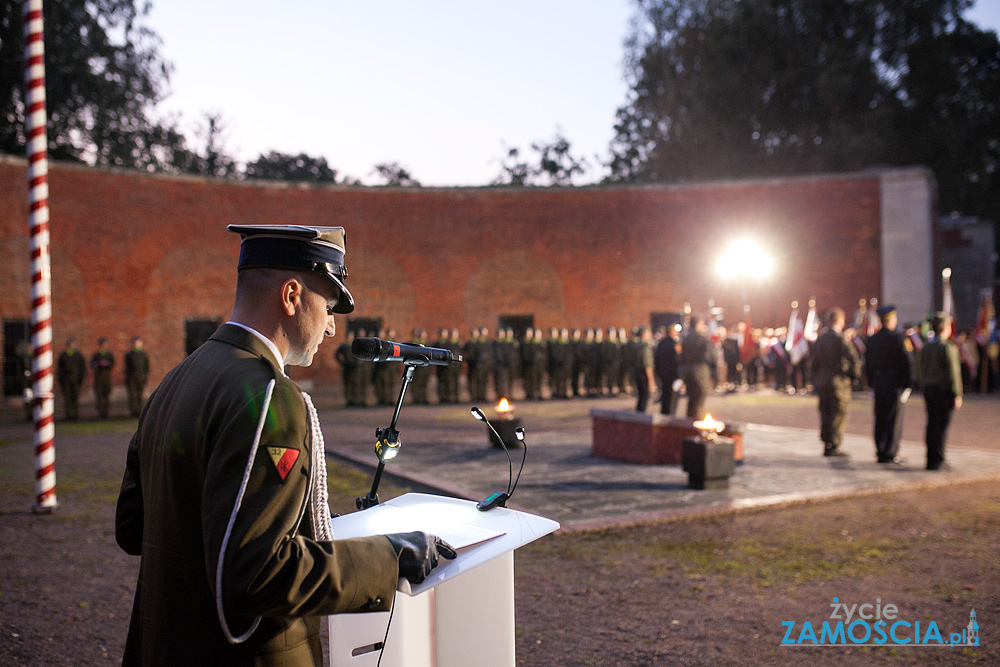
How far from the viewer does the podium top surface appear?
178cm

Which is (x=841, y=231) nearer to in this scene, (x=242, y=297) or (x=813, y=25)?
(x=813, y=25)

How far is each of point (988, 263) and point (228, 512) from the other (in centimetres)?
3847

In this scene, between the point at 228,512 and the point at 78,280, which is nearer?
the point at 228,512

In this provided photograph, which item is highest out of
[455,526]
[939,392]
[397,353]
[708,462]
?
[397,353]

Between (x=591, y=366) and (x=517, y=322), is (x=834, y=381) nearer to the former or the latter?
(x=591, y=366)

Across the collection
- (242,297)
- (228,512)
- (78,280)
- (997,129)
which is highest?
(997,129)

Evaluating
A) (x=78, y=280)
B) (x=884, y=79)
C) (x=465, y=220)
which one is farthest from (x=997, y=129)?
(x=78, y=280)

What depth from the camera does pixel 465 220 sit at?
2386 centimetres

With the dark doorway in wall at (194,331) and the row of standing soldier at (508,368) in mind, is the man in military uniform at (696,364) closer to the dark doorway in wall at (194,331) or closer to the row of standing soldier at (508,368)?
the row of standing soldier at (508,368)

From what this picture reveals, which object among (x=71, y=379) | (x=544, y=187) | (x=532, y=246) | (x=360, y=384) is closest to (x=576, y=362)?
(x=532, y=246)

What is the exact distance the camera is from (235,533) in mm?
1422

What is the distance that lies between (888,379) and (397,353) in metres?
8.70

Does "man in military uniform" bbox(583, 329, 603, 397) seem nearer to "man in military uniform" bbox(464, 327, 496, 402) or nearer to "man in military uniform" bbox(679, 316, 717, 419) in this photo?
"man in military uniform" bbox(464, 327, 496, 402)

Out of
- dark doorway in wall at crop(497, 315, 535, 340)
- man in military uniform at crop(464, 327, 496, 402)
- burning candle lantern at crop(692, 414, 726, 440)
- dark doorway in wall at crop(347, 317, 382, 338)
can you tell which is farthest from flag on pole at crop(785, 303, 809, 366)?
burning candle lantern at crop(692, 414, 726, 440)
